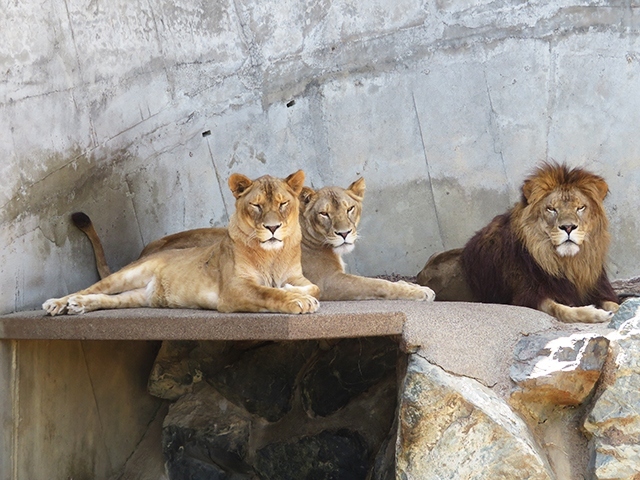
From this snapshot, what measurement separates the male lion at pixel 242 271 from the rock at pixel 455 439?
1.95ft

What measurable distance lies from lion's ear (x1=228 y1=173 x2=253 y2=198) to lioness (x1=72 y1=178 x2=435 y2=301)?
0.52 metres

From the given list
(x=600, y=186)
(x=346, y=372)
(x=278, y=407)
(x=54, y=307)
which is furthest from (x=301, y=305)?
(x=600, y=186)

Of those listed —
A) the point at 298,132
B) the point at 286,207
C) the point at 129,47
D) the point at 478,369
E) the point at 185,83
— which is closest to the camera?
the point at 478,369

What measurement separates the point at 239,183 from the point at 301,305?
780mm

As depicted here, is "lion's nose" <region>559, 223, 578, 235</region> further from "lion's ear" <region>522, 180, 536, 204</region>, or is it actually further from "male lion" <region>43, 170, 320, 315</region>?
"male lion" <region>43, 170, 320, 315</region>

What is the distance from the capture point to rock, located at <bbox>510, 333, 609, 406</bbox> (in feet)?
12.0

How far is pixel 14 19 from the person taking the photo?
454 cm

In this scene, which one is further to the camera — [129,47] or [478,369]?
[129,47]

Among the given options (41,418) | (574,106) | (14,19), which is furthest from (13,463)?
(574,106)

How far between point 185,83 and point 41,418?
2.13 m

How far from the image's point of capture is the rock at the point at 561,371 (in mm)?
3658

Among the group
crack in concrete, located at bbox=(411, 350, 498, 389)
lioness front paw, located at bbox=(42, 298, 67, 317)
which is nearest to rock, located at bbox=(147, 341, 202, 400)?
lioness front paw, located at bbox=(42, 298, 67, 317)

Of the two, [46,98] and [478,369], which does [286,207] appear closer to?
[478,369]

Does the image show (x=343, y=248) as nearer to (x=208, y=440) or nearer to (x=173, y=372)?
(x=208, y=440)
